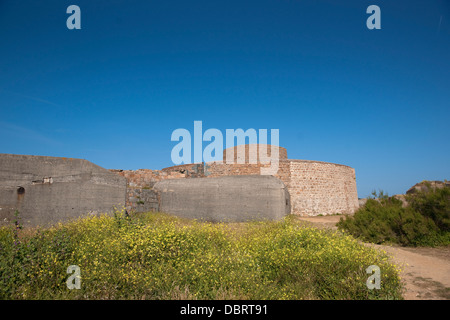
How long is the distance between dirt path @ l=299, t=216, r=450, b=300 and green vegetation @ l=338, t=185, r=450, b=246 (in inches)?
18.5

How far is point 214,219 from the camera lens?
349 inches

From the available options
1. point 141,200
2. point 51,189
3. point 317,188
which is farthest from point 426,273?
point 317,188

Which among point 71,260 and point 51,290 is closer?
point 51,290

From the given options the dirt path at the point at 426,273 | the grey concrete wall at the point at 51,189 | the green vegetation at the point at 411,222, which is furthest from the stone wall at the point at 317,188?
the grey concrete wall at the point at 51,189

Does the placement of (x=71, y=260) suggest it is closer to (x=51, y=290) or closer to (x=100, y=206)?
(x=51, y=290)

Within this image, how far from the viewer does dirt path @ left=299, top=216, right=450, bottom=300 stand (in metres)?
3.48

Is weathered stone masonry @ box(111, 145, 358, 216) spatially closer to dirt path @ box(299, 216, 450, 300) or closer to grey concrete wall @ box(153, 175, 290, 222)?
grey concrete wall @ box(153, 175, 290, 222)

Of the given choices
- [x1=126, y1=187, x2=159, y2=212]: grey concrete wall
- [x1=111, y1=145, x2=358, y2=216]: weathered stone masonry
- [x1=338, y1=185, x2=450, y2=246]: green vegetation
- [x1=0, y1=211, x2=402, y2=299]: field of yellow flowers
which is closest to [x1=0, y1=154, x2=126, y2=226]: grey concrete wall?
[x1=126, y1=187, x2=159, y2=212]: grey concrete wall

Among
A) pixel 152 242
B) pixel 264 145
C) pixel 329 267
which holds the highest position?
pixel 264 145

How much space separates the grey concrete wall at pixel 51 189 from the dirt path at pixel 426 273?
7.61 m

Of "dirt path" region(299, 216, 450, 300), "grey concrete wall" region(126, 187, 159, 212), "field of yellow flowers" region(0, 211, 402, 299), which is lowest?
"dirt path" region(299, 216, 450, 300)

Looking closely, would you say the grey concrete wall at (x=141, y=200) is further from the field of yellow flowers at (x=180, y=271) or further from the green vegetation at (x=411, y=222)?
the green vegetation at (x=411, y=222)

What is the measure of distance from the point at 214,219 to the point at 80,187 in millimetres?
4352
